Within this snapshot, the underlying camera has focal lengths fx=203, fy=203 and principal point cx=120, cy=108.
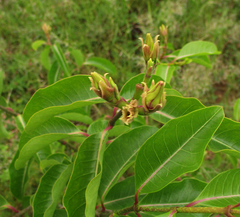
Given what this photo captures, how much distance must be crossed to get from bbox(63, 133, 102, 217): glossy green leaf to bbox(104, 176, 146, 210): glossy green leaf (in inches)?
10.7

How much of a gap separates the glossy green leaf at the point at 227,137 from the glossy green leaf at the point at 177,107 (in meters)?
0.11

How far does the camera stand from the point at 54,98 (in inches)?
29.7

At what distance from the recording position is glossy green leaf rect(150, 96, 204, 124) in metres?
0.81

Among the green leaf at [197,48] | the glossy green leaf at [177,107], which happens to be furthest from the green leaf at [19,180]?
the green leaf at [197,48]

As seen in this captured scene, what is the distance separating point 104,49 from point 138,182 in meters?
2.46

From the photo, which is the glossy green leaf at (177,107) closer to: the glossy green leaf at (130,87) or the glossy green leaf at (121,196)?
the glossy green leaf at (130,87)

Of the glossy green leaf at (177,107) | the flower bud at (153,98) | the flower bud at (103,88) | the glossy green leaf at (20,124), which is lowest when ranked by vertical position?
the glossy green leaf at (20,124)

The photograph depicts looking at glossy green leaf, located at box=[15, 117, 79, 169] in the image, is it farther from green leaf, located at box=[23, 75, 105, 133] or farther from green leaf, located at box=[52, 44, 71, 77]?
green leaf, located at box=[52, 44, 71, 77]

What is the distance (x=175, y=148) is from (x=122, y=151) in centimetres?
27

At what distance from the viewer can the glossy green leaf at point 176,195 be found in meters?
0.89

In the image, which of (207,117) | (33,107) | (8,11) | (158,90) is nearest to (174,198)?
(207,117)

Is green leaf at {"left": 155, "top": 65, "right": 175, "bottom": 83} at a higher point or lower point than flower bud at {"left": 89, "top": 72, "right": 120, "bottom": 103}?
lower

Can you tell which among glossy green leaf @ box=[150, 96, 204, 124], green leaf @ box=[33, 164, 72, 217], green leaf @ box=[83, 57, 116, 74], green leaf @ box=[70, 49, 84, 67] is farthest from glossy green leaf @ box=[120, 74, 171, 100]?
green leaf @ box=[70, 49, 84, 67]

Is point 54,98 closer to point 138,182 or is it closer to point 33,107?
point 33,107
